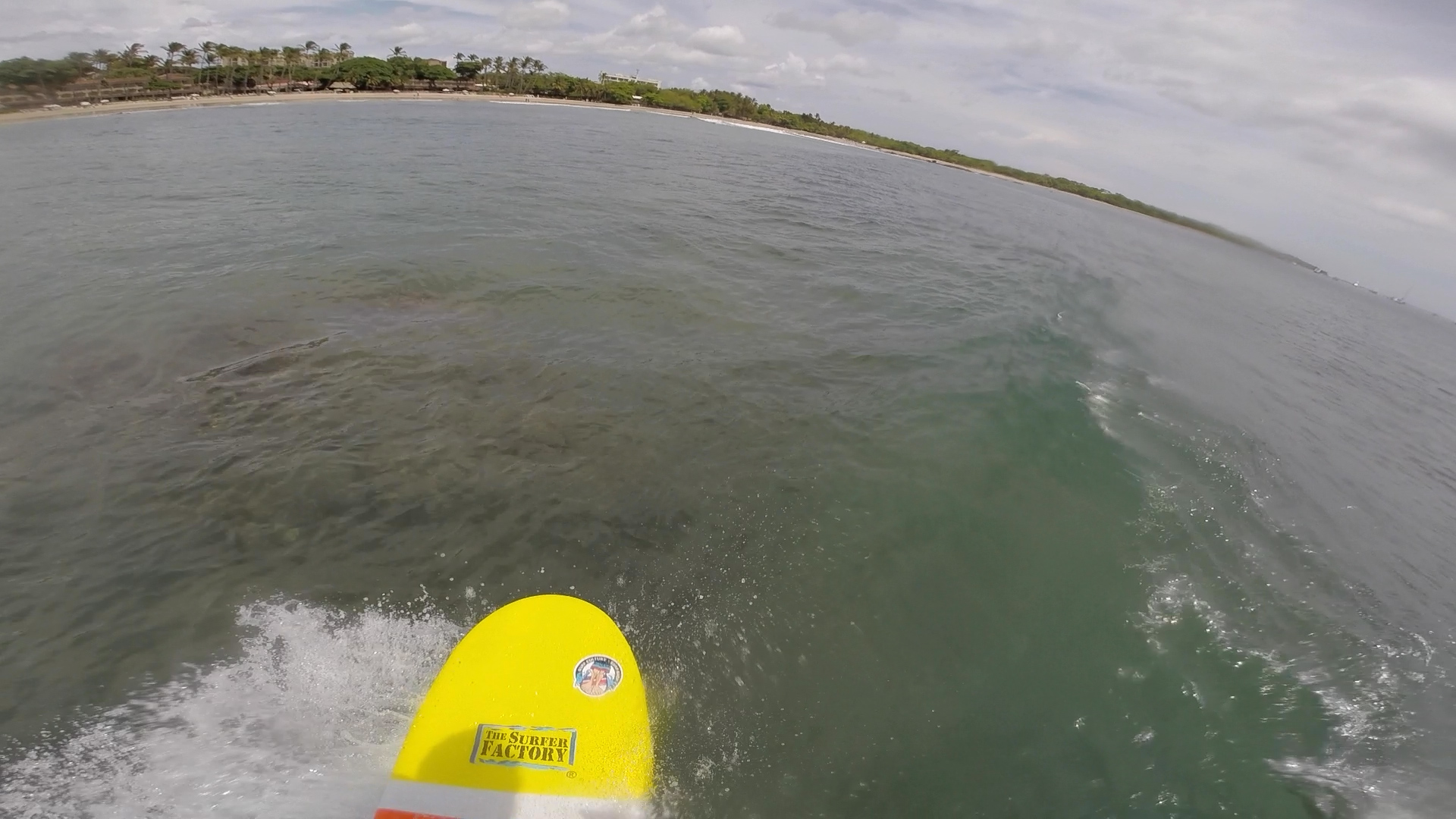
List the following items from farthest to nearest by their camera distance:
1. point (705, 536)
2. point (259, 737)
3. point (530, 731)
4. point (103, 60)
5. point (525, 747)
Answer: point (103, 60) < point (705, 536) < point (259, 737) < point (530, 731) < point (525, 747)

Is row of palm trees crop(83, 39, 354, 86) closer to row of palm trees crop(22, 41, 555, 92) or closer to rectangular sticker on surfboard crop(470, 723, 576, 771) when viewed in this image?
row of palm trees crop(22, 41, 555, 92)

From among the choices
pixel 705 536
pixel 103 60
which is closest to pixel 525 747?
pixel 705 536

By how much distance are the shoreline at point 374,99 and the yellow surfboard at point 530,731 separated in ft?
246

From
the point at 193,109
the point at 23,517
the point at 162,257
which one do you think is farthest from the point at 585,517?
the point at 193,109

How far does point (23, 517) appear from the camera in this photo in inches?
334

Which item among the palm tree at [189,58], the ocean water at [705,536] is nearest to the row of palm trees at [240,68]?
the palm tree at [189,58]

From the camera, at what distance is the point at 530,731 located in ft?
18.4

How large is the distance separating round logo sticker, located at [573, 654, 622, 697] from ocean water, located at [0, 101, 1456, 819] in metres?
0.87

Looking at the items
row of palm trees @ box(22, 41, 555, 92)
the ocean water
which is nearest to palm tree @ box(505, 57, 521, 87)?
row of palm trees @ box(22, 41, 555, 92)

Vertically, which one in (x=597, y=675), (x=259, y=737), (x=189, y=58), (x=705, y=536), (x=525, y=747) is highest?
(x=189, y=58)

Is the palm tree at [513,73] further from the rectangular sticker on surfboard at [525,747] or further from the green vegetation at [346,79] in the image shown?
the rectangular sticker on surfboard at [525,747]

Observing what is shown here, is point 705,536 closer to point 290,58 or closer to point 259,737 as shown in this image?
point 259,737

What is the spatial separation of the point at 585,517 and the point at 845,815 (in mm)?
5364

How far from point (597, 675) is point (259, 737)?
141 inches
